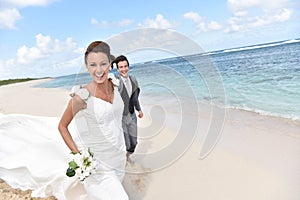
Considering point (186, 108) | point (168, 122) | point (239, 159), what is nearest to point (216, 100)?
point (186, 108)

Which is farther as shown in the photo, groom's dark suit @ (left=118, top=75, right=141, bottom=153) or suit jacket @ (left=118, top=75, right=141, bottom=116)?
groom's dark suit @ (left=118, top=75, right=141, bottom=153)

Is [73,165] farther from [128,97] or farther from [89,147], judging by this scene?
[128,97]

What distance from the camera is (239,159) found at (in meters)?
5.36

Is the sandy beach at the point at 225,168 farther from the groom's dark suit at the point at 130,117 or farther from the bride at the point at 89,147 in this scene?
the groom's dark suit at the point at 130,117

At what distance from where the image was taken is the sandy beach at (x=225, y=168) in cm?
420

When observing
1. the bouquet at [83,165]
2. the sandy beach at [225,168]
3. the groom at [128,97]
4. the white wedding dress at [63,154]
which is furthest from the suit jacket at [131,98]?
the bouquet at [83,165]

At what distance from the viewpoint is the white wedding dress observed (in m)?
3.28

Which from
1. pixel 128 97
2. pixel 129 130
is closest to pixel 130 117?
pixel 129 130

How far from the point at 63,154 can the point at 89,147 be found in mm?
929

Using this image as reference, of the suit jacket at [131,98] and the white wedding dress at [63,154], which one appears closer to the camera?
the white wedding dress at [63,154]

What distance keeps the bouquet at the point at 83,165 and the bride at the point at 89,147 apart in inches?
6.5

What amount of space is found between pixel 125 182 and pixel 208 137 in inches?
104

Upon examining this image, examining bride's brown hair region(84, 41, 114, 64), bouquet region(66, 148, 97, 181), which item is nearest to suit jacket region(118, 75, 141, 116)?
bride's brown hair region(84, 41, 114, 64)

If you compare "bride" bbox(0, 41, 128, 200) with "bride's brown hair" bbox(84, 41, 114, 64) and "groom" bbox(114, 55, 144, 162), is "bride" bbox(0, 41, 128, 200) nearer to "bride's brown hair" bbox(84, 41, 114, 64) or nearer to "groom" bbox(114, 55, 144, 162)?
"bride's brown hair" bbox(84, 41, 114, 64)
